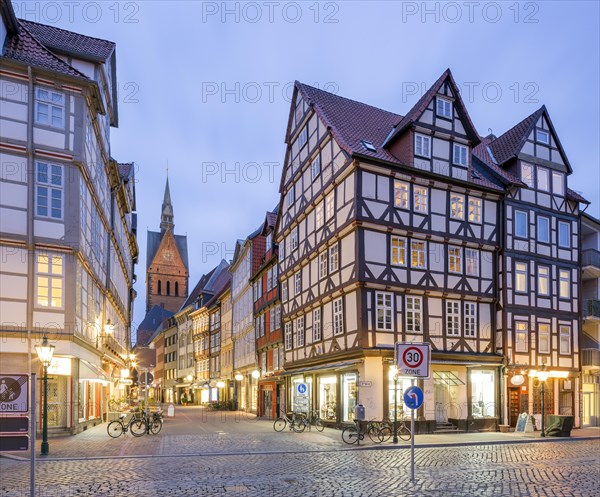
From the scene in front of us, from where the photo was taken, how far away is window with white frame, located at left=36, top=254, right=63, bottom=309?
22.8 metres

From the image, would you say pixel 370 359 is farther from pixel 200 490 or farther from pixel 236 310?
pixel 236 310

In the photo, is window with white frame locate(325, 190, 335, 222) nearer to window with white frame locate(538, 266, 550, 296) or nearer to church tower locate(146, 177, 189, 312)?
window with white frame locate(538, 266, 550, 296)

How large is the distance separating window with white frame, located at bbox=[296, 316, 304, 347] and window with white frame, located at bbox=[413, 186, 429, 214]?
932 centimetres

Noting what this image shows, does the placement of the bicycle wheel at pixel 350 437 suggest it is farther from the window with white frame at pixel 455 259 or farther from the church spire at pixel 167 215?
the church spire at pixel 167 215

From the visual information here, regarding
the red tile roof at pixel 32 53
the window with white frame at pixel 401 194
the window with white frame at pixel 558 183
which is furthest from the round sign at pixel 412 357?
the window with white frame at pixel 558 183

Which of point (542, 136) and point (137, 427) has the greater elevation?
point (542, 136)

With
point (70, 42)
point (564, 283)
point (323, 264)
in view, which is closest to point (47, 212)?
point (70, 42)

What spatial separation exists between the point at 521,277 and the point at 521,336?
2.86 meters

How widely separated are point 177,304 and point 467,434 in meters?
95.6

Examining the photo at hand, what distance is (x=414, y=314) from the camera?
2716 centimetres

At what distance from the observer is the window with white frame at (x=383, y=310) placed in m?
26.1

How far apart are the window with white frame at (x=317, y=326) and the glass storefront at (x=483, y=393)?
7.33 m

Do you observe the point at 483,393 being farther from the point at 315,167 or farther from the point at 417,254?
the point at 315,167

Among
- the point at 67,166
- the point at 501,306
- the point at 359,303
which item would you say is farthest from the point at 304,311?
the point at 67,166
